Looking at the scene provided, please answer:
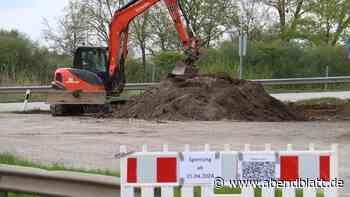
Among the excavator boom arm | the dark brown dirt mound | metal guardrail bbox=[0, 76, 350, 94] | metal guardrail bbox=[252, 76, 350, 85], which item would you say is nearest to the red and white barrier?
the dark brown dirt mound

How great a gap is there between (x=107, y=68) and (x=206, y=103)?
4.52 metres

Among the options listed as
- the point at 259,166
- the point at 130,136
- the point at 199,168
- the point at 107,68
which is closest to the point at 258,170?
the point at 259,166

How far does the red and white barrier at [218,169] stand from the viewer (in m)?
5.25

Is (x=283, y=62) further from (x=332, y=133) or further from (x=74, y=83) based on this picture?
(x=332, y=133)

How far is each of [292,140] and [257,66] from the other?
28.4 meters

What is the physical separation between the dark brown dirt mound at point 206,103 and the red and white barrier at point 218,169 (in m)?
15.9

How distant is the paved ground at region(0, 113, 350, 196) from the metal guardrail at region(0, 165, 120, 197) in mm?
4374

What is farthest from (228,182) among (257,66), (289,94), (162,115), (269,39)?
(269,39)

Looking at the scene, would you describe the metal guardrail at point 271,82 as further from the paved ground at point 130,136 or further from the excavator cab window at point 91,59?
the paved ground at point 130,136

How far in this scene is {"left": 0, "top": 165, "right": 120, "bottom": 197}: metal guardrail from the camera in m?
5.80

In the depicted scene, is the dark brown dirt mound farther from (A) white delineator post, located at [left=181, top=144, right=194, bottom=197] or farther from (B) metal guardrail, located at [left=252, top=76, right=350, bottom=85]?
(A) white delineator post, located at [left=181, top=144, right=194, bottom=197]

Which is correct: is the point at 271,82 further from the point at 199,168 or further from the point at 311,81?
the point at 199,168

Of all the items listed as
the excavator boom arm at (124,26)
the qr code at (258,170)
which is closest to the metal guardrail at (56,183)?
the qr code at (258,170)

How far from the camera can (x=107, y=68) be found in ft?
82.0
